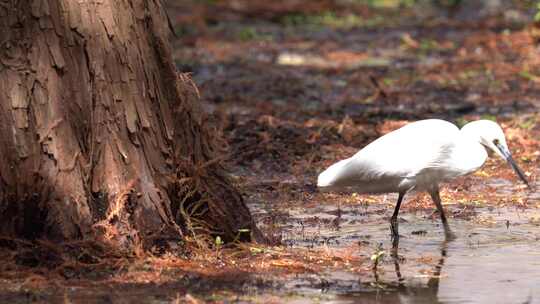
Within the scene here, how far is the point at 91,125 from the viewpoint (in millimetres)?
7109

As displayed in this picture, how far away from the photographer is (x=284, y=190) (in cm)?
1032

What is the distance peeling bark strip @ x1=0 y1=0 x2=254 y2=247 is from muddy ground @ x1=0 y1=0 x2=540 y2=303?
0.30 metres

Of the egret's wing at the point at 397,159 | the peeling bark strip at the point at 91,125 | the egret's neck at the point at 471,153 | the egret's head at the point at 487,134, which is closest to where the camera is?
the peeling bark strip at the point at 91,125

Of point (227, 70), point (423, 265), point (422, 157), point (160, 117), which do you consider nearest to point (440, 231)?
point (422, 157)

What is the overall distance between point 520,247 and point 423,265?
0.89 metres

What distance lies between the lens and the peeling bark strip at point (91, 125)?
6.96m

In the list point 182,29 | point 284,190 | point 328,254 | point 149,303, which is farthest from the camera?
point 182,29

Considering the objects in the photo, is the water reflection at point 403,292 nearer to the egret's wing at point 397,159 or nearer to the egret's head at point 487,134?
the egret's wing at point 397,159

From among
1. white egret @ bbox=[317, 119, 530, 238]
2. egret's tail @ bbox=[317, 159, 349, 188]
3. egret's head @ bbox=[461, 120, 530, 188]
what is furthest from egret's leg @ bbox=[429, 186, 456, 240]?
egret's tail @ bbox=[317, 159, 349, 188]

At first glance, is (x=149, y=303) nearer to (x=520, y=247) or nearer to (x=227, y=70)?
(x=520, y=247)

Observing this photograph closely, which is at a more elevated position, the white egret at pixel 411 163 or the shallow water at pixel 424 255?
the white egret at pixel 411 163

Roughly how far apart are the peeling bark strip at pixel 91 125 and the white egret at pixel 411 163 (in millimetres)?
1624

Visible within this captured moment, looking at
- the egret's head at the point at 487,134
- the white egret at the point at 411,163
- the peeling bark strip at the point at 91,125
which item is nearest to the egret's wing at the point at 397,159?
the white egret at the point at 411,163

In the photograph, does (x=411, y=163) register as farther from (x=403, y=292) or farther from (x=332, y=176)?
(x=403, y=292)
